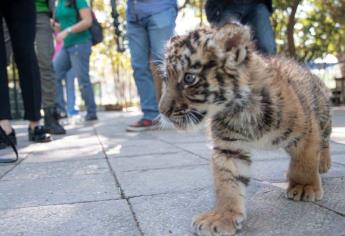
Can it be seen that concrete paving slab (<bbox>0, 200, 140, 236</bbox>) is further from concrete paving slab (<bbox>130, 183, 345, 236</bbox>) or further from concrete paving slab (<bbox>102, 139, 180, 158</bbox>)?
concrete paving slab (<bbox>102, 139, 180, 158</bbox>)

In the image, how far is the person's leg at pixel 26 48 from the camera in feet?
17.0

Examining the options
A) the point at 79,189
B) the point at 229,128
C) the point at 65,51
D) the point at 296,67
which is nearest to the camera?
the point at 229,128

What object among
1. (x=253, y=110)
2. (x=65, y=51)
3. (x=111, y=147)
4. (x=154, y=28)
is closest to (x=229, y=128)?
(x=253, y=110)

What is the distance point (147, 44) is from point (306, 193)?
4.51 metres

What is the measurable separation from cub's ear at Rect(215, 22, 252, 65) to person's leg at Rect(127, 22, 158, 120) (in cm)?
433

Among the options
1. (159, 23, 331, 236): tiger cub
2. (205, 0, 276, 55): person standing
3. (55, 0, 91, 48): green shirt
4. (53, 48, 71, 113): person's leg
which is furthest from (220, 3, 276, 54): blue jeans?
(53, 48, 71, 113): person's leg

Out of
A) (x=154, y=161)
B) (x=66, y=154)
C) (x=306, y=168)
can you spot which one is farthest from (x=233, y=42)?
(x=66, y=154)

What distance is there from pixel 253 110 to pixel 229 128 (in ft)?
0.52

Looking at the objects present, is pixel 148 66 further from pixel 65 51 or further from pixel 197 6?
pixel 197 6

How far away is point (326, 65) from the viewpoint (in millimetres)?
16031

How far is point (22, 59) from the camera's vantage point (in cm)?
534

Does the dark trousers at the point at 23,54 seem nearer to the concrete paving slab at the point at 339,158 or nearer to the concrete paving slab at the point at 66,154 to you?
the concrete paving slab at the point at 66,154

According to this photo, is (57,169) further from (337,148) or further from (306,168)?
(337,148)

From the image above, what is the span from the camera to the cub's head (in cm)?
243
